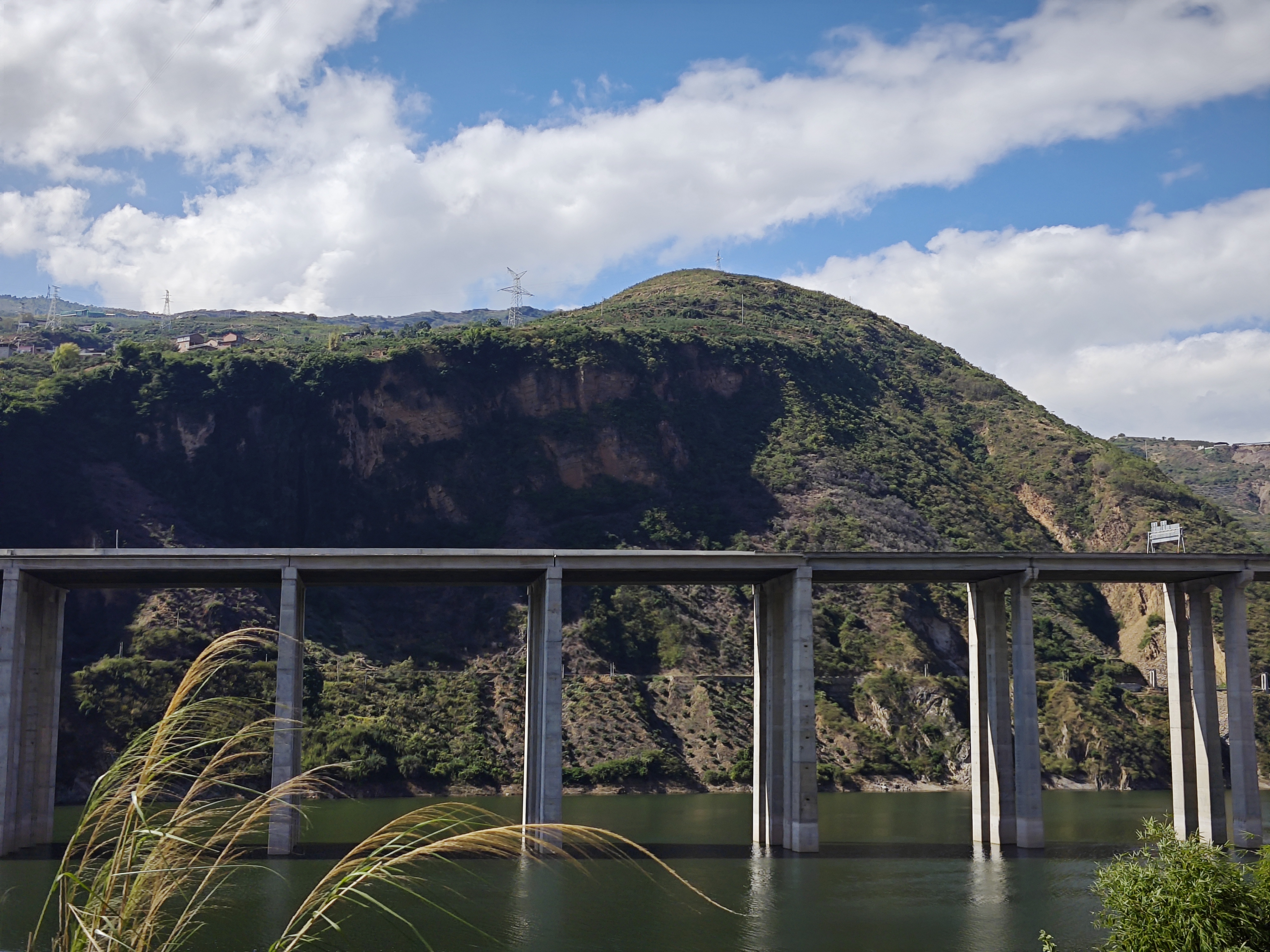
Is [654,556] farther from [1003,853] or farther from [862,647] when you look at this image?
[862,647]

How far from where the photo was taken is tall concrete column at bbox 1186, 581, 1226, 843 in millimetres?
46875

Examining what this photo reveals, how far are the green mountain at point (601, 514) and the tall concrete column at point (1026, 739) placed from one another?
2640cm

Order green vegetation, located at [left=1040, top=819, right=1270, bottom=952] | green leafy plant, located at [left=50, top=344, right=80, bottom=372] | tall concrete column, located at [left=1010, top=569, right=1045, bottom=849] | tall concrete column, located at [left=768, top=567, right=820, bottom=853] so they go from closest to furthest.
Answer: green vegetation, located at [left=1040, top=819, right=1270, bottom=952] → tall concrete column, located at [left=768, top=567, right=820, bottom=853] → tall concrete column, located at [left=1010, top=569, right=1045, bottom=849] → green leafy plant, located at [left=50, top=344, right=80, bottom=372]

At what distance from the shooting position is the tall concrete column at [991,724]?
44969mm

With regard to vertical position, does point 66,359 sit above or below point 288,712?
above

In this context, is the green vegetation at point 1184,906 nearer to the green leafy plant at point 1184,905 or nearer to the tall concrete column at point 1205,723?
the green leafy plant at point 1184,905

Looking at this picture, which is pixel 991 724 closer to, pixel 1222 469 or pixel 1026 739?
pixel 1026 739

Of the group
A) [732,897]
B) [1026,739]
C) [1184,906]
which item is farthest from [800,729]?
[1184,906]

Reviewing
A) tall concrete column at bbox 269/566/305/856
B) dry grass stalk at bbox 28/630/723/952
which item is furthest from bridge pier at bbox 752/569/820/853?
dry grass stalk at bbox 28/630/723/952

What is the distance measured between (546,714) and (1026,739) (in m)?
17.9

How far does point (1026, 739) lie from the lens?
143 ft

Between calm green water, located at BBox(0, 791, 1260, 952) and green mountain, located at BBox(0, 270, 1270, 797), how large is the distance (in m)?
18.6

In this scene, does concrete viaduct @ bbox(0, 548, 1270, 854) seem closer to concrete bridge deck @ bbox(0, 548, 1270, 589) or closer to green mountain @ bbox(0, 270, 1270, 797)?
concrete bridge deck @ bbox(0, 548, 1270, 589)

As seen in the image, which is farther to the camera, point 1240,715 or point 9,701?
point 1240,715
